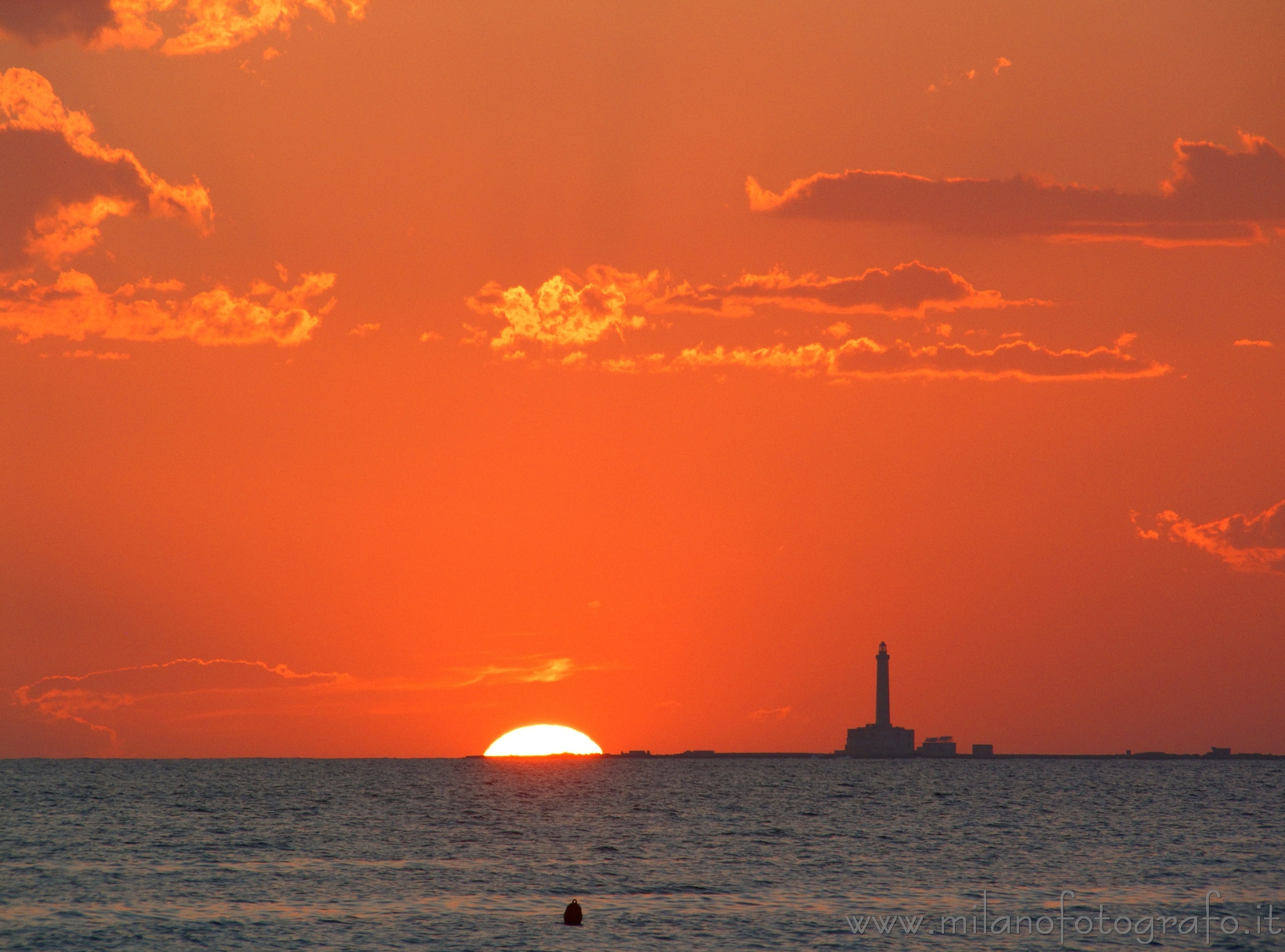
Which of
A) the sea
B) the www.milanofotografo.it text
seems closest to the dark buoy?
the sea

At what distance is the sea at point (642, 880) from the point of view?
61.3 metres

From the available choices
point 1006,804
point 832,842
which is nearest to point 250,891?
point 832,842

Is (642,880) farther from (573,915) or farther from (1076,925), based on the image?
(1076,925)

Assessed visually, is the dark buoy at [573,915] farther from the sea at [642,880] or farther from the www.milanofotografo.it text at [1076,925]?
the www.milanofotografo.it text at [1076,925]

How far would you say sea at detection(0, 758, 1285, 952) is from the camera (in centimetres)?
6134

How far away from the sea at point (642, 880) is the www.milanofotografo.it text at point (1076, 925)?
0.20 m

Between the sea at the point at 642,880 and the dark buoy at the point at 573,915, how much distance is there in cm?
45

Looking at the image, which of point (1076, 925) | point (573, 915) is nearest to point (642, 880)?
point (573, 915)

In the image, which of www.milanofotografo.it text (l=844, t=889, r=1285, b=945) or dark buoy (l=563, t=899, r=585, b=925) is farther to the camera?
dark buoy (l=563, t=899, r=585, b=925)

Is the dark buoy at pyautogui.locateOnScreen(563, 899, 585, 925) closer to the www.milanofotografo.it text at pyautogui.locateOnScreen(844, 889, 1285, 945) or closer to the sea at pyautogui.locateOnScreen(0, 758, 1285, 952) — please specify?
the sea at pyautogui.locateOnScreen(0, 758, 1285, 952)

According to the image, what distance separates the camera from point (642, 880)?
80.5m

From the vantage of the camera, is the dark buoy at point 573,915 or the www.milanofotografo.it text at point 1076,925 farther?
the dark buoy at point 573,915

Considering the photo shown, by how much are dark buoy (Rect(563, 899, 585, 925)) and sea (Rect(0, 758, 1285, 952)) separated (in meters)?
0.45

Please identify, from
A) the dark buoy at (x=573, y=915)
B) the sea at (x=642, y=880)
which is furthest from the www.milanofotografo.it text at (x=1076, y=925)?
the dark buoy at (x=573, y=915)
